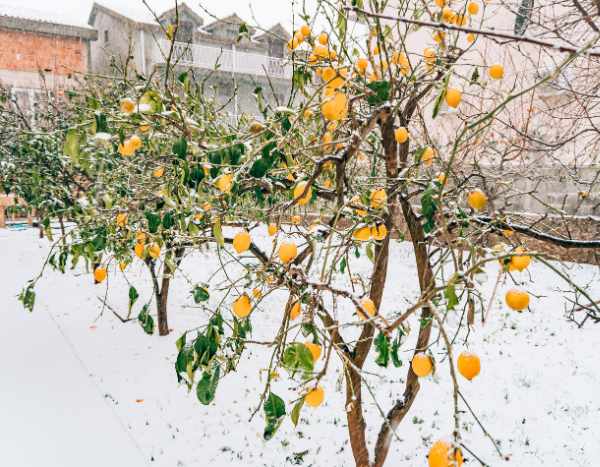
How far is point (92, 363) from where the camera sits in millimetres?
3971

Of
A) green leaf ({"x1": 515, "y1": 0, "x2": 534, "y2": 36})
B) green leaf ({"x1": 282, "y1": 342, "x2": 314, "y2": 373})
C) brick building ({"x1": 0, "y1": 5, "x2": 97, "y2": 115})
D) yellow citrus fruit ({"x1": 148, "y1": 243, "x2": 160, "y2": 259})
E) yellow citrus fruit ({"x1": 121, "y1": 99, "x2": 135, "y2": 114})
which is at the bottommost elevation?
yellow citrus fruit ({"x1": 148, "y1": 243, "x2": 160, "y2": 259})

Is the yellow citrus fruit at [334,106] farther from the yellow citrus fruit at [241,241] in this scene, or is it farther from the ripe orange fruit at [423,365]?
the ripe orange fruit at [423,365]

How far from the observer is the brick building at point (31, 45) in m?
14.5

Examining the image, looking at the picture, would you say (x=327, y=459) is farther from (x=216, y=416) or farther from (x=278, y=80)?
(x=278, y=80)

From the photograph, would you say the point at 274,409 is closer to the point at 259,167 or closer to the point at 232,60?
the point at 259,167

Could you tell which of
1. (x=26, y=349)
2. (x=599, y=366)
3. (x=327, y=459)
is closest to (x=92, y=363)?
(x=26, y=349)

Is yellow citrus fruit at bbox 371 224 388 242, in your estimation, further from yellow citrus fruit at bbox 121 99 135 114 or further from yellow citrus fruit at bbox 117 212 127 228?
yellow citrus fruit at bbox 117 212 127 228

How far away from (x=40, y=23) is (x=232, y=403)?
16.1 meters

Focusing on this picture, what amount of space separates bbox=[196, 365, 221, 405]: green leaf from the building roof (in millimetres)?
17284

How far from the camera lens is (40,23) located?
14758 mm

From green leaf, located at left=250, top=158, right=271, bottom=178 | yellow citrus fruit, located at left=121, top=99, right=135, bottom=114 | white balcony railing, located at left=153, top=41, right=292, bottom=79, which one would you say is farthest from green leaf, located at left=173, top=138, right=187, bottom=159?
white balcony railing, located at left=153, top=41, right=292, bottom=79

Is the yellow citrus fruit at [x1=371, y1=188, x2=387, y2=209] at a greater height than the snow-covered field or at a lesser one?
greater

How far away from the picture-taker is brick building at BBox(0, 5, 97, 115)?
47.7ft

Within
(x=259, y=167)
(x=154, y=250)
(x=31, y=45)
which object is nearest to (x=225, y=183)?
(x=259, y=167)
